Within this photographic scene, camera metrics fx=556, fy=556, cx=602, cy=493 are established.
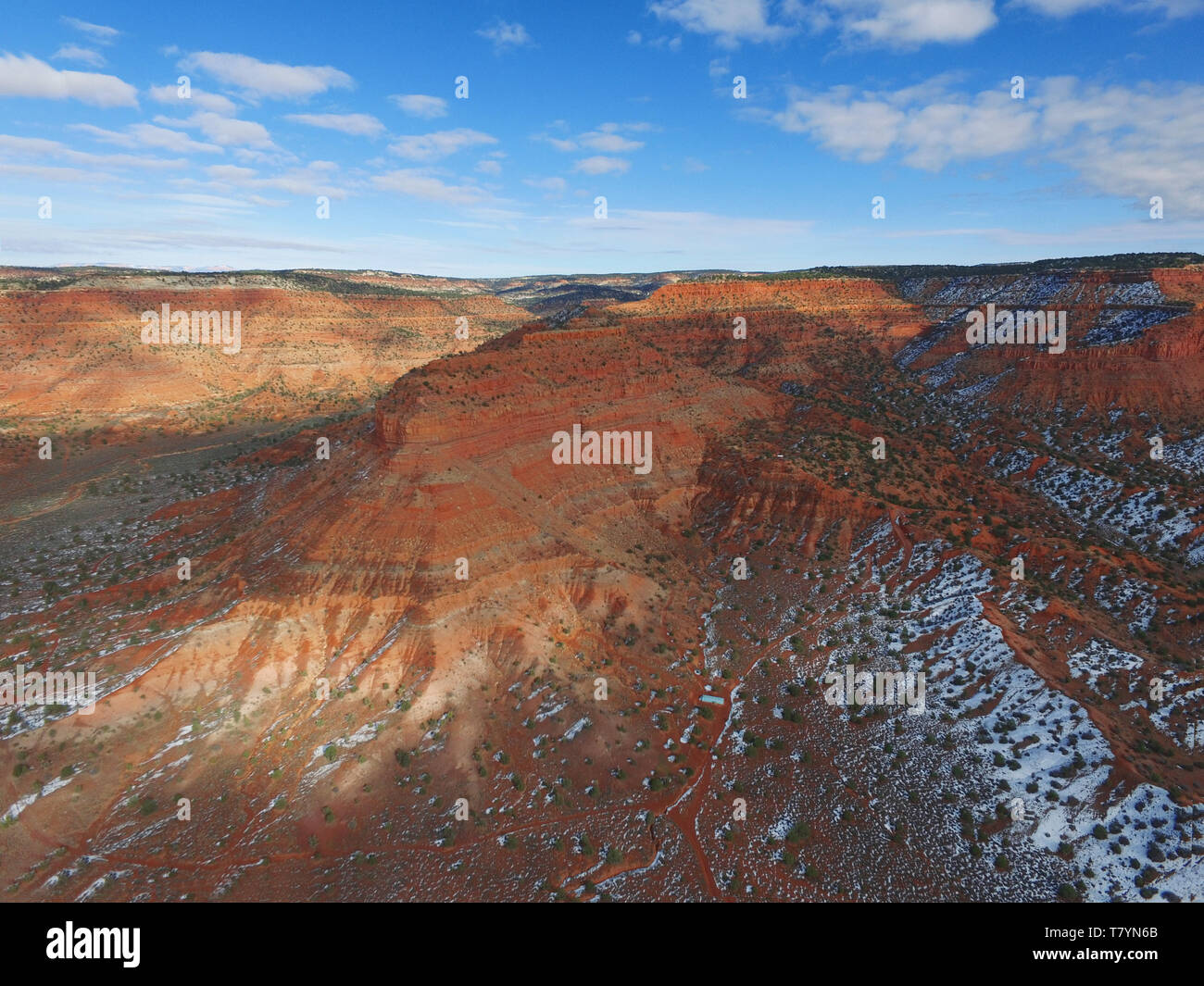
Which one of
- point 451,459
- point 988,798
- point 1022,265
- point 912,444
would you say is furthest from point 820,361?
point 988,798

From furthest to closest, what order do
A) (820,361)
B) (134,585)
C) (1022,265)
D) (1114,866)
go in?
(1022,265) → (820,361) → (134,585) → (1114,866)

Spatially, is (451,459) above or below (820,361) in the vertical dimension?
below

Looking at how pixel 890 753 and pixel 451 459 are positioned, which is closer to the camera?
pixel 890 753

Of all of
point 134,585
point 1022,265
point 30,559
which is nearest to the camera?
point 134,585

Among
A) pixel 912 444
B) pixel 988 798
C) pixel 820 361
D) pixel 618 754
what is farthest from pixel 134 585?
pixel 820 361

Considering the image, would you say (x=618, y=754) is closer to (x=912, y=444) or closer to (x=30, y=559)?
(x=912, y=444)

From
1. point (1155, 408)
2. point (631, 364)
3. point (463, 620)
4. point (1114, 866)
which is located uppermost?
point (631, 364)
